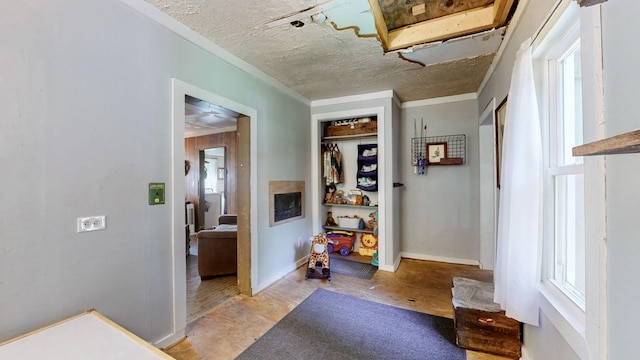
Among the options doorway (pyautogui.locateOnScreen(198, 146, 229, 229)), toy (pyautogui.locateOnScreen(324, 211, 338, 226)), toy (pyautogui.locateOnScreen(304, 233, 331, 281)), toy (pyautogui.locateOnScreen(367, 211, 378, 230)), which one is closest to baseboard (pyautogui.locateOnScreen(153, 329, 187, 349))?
toy (pyautogui.locateOnScreen(304, 233, 331, 281))

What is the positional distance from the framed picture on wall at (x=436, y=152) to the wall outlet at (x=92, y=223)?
3806 millimetres

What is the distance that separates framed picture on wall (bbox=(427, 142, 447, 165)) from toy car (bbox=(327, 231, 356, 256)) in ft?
5.75

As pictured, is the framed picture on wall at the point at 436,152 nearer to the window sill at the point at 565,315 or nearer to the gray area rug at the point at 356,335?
the gray area rug at the point at 356,335

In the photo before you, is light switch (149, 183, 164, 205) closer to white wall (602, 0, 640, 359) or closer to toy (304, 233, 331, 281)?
toy (304, 233, 331, 281)

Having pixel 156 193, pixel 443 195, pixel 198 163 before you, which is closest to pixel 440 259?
pixel 443 195

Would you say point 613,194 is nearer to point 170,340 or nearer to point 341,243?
point 170,340

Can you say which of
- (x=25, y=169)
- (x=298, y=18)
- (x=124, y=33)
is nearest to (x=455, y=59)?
(x=298, y=18)

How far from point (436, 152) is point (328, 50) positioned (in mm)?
2338

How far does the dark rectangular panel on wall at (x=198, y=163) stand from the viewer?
5.58m

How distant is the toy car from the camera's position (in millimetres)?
4027

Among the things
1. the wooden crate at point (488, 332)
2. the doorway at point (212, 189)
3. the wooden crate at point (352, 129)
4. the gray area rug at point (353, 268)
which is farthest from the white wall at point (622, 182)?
the doorway at point (212, 189)

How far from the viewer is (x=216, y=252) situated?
3.23 metres

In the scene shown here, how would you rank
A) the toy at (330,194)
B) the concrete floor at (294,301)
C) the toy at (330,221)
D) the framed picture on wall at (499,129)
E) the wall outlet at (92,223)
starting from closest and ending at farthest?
1. the wall outlet at (92,223)
2. the concrete floor at (294,301)
3. the framed picture on wall at (499,129)
4. the toy at (330,194)
5. the toy at (330,221)

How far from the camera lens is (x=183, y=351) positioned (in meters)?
1.85
